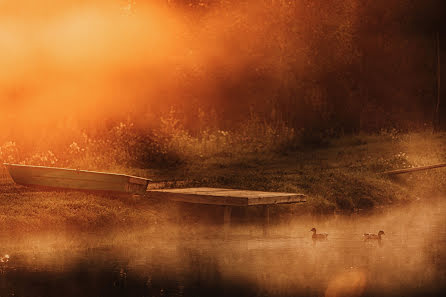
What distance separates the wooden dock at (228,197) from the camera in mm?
16062

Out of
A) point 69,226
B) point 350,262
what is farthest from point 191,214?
point 350,262

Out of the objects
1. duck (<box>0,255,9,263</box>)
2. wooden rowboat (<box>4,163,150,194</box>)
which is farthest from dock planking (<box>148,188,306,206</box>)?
duck (<box>0,255,9,263</box>)

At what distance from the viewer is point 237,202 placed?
16094 millimetres

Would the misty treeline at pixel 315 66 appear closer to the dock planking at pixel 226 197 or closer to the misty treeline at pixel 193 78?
the misty treeline at pixel 193 78

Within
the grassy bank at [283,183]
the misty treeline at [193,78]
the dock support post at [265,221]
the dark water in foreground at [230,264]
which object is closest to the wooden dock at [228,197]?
the dock support post at [265,221]

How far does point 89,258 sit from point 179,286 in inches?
93.3

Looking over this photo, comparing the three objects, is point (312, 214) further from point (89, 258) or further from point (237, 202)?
point (89, 258)

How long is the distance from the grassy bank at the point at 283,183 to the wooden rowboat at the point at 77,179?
0.83 ft

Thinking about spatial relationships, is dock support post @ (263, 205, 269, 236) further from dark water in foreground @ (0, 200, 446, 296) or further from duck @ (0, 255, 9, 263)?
duck @ (0, 255, 9, 263)

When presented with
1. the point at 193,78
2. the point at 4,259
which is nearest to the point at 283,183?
the point at 193,78

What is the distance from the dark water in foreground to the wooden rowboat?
124 centimetres

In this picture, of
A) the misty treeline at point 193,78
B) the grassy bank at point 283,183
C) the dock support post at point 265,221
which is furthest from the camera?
the misty treeline at point 193,78

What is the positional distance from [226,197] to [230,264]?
2.42m

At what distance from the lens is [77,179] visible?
57.2ft
